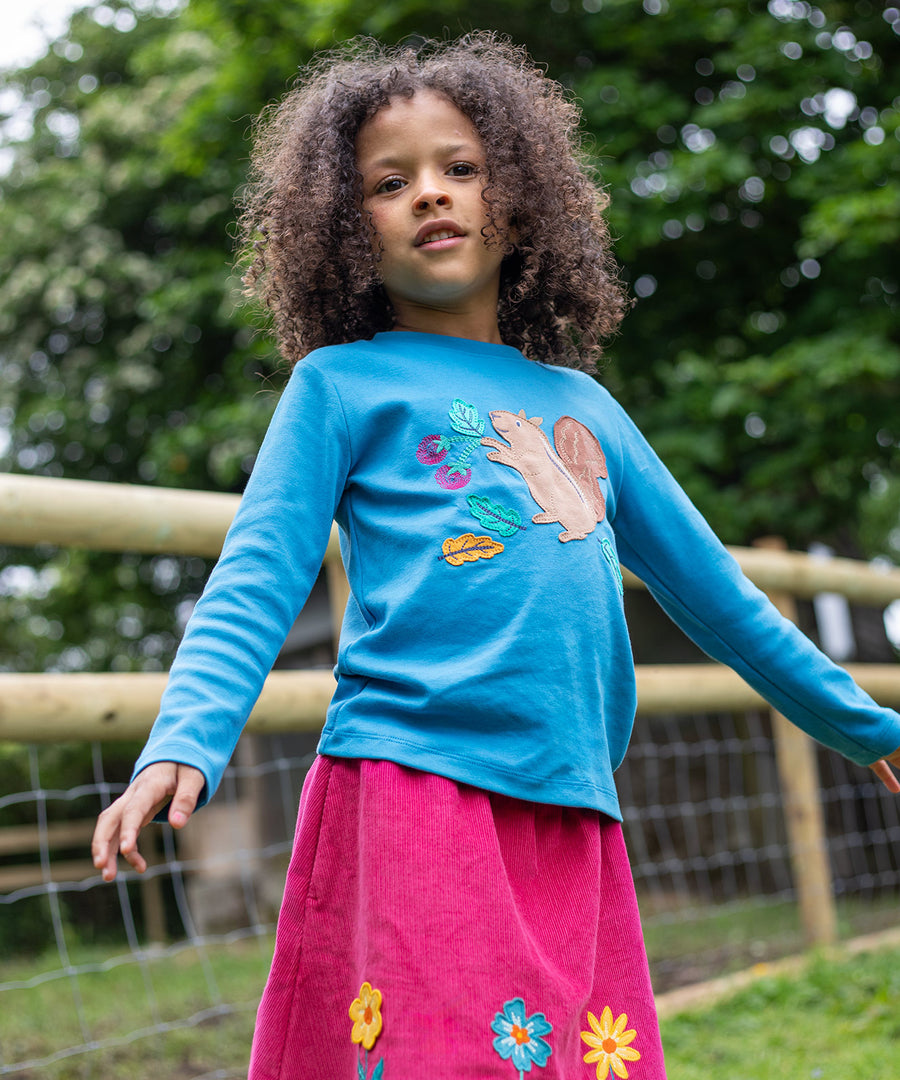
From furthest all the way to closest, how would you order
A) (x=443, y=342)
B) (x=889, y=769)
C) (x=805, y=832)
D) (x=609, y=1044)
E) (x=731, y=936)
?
(x=731, y=936) → (x=805, y=832) → (x=889, y=769) → (x=443, y=342) → (x=609, y=1044)

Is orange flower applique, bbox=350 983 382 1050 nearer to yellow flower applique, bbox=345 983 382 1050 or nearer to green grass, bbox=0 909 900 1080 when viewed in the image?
yellow flower applique, bbox=345 983 382 1050

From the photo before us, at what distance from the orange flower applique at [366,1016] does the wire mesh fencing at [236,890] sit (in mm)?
1162

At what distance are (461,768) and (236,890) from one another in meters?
10.4

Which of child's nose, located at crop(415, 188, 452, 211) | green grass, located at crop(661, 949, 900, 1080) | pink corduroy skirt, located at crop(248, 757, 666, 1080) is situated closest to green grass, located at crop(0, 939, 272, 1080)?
green grass, located at crop(661, 949, 900, 1080)

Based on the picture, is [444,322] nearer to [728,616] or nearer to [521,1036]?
[728,616]

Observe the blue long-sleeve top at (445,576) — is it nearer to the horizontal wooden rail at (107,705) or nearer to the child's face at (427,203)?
the child's face at (427,203)

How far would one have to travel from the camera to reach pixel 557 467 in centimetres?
151

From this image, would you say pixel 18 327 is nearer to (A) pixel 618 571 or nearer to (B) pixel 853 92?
(B) pixel 853 92

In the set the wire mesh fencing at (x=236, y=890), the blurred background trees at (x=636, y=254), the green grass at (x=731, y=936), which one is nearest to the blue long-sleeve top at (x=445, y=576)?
the wire mesh fencing at (x=236, y=890)

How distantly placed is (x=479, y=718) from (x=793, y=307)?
5856mm

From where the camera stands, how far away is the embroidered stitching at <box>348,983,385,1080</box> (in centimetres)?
122

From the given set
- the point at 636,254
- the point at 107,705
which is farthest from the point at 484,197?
the point at 636,254

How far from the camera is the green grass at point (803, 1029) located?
254cm

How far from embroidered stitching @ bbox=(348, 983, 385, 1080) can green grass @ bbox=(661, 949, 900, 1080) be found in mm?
1483
